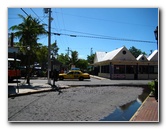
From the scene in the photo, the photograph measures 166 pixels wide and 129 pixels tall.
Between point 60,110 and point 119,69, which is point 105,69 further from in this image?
point 60,110

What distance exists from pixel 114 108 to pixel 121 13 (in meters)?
3.04

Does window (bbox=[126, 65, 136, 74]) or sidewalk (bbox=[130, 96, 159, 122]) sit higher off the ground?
window (bbox=[126, 65, 136, 74])

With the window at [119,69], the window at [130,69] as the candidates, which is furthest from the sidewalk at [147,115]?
the window at [119,69]

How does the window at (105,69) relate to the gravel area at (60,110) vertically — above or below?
→ above

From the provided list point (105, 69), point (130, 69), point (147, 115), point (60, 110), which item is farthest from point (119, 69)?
point (147, 115)

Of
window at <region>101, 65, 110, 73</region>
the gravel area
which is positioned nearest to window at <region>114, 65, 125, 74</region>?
window at <region>101, 65, 110, 73</region>

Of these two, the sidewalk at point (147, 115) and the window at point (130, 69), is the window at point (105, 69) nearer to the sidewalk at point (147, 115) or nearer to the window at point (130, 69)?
the window at point (130, 69)

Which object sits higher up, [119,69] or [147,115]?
[119,69]

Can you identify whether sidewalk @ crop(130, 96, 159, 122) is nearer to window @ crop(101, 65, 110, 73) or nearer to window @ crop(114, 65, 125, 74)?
window @ crop(114, 65, 125, 74)

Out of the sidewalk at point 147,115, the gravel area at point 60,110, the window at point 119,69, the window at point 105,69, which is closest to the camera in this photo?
the sidewalk at point 147,115

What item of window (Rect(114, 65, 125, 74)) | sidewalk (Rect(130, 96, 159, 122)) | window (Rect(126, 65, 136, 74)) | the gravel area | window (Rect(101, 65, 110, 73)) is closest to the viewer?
sidewalk (Rect(130, 96, 159, 122))

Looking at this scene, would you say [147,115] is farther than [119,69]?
No
